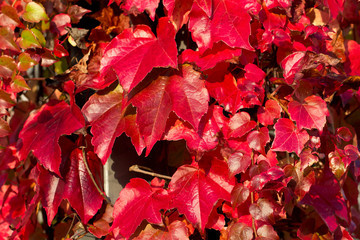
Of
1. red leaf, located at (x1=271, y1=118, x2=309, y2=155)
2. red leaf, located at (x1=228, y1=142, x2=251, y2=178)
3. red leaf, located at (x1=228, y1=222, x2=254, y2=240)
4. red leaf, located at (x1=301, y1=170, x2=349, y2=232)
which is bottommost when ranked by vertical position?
red leaf, located at (x1=301, y1=170, x2=349, y2=232)

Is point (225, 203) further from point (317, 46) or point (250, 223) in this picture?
point (317, 46)

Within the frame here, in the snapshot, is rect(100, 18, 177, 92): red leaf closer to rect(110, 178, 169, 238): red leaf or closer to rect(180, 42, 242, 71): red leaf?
rect(180, 42, 242, 71): red leaf

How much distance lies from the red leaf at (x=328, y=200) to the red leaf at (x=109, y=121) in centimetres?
46

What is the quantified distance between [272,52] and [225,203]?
43 centimetres

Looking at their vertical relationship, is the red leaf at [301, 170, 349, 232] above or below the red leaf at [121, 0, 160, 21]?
below

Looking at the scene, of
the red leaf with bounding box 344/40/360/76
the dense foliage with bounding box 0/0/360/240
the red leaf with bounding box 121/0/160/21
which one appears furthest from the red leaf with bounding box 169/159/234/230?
the red leaf with bounding box 344/40/360/76

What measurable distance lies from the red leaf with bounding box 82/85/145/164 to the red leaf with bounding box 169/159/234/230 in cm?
13

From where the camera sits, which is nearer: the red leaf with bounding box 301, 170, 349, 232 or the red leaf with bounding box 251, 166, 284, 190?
the red leaf with bounding box 251, 166, 284, 190

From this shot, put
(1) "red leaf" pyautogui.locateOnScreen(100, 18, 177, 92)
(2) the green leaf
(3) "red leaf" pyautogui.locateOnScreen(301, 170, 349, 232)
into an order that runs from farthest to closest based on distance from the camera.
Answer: (2) the green leaf
(3) "red leaf" pyautogui.locateOnScreen(301, 170, 349, 232)
(1) "red leaf" pyautogui.locateOnScreen(100, 18, 177, 92)

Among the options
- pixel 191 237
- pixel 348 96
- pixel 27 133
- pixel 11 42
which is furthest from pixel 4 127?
pixel 348 96

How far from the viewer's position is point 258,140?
881mm

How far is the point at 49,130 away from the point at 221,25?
0.50 metres

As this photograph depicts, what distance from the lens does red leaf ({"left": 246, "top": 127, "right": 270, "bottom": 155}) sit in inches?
34.4

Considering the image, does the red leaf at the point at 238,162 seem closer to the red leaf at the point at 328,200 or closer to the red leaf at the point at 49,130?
the red leaf at the point at 328,200
